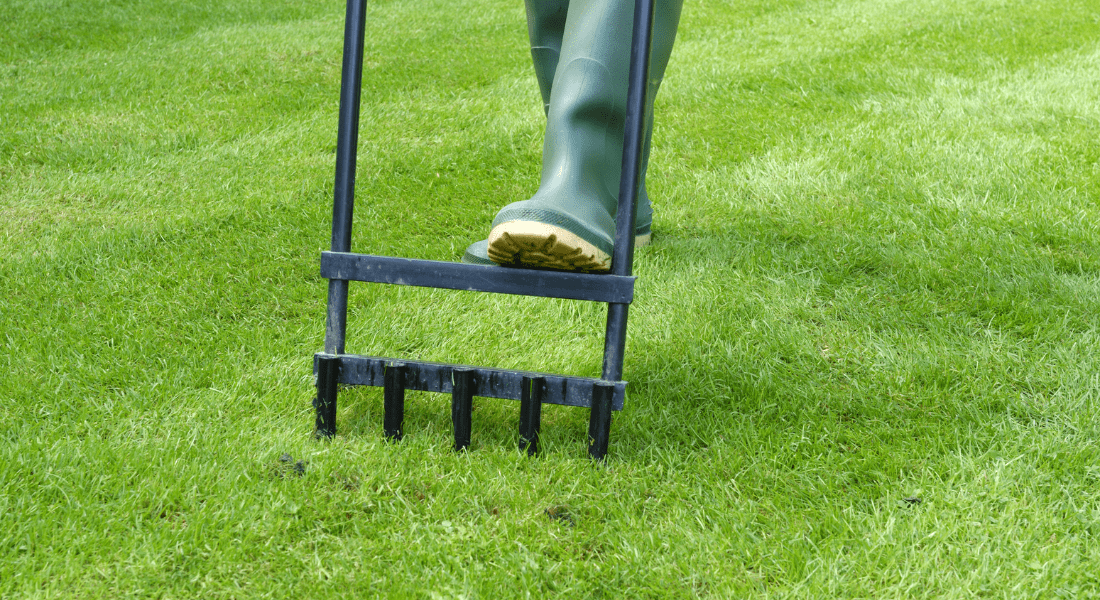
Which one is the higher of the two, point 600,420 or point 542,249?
point 542,249

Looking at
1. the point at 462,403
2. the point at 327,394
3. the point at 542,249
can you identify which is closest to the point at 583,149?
the point at 542,249

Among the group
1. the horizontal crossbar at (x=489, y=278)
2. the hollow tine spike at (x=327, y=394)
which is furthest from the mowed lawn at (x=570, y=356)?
the horizontal crossbar at (x=489, y=278)

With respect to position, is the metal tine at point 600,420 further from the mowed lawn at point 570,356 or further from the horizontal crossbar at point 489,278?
the horizontal crossbar at point 489,278

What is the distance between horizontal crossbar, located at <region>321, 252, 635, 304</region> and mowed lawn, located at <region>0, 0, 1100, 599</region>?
333 mm

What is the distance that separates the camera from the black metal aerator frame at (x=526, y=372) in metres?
1.83

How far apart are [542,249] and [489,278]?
0.15 metres

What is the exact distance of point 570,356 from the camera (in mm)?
2400

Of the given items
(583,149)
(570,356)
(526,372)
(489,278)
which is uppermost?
(583,149)

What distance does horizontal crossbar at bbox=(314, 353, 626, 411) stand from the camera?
1839 millimetres

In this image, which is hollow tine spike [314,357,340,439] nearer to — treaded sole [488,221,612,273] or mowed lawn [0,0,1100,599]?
mowed lawn [0,0,1100,599]

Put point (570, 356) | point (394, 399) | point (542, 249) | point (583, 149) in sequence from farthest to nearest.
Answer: point (570, 356) < point (583, 149) < point (394, 399) < point (542, 249)

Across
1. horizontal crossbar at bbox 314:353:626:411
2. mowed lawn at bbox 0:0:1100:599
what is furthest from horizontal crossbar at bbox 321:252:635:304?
mowed lawn at bbox 0:0:1100:599

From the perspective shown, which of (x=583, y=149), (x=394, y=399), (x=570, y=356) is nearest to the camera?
(x=394, y=399)

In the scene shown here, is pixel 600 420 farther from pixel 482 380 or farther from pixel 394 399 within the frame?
pixel 394 399
